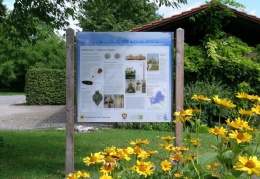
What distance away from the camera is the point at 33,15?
870cm

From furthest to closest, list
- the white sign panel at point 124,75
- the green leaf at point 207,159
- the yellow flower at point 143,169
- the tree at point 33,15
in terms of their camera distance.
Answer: the tree at point 33,15, the white sign panel at point 124,75, the green leaf at point 207,159, the yellow flower at point 143,169

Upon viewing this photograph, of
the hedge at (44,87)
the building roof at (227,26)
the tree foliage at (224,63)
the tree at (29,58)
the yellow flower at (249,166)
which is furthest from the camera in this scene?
the tree at (29,58)

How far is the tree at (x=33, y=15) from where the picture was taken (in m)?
8.52

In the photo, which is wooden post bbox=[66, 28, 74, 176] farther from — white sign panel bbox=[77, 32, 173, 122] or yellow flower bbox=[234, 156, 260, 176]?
yellow flower bbox=[234, 156, 260, 176]

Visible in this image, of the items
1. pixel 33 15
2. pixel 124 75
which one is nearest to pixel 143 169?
pixel 124 75

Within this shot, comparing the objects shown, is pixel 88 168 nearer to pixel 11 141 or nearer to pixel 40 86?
pixel 11 141

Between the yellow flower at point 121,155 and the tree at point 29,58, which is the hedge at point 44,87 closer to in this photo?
the tree at point 29,58

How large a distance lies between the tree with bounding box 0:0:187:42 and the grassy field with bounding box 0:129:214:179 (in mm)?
2434

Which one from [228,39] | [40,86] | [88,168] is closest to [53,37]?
[40,86]

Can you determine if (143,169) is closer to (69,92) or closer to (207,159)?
(207,159)

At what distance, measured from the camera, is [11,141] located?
34.5 ft

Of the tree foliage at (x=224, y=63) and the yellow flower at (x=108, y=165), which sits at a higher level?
the tree foliage at (x=224, y=63)

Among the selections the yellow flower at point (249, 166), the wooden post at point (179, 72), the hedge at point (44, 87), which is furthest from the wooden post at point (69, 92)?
the hedge at point (44, 87)

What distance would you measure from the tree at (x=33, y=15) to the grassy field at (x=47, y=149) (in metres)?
2.43
